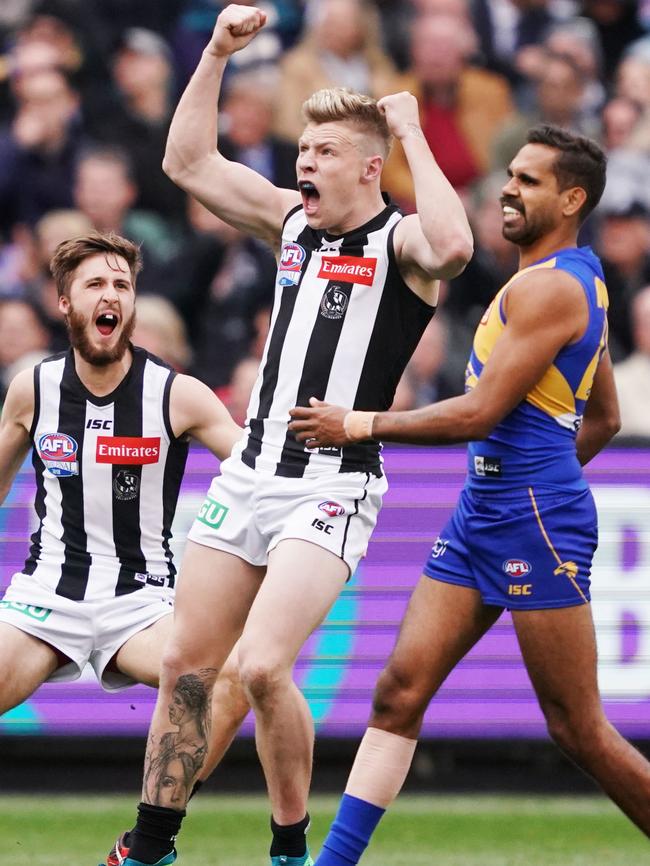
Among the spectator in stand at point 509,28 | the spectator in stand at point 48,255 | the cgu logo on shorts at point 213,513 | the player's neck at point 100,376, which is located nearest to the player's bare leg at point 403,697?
the cgu logo on shorts at point 213,513

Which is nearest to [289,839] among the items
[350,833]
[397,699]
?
[350,833]

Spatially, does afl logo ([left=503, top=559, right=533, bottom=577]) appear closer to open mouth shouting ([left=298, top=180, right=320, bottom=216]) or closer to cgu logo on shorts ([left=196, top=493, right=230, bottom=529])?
cgu logo on shorts ([left=196, top=493, right=230, bottom=529])

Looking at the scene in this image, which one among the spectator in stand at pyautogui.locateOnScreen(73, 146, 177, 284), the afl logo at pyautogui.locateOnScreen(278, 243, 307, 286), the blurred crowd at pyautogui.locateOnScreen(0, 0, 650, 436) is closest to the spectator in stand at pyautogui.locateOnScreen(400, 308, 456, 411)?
the blurred crowd at pyautogui.locateOnScreen(0, 0, 650, 436)

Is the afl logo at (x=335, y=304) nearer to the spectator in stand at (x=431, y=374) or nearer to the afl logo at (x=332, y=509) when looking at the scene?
the afl logo at (x=332, y=509)

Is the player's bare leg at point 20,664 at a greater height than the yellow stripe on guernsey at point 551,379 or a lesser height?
lesser

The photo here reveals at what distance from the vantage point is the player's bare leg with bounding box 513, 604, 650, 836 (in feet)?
16.6

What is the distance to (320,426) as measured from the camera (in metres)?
4.90

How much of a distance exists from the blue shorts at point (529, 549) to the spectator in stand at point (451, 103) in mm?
5561

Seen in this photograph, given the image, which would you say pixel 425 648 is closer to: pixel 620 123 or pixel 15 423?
pixel 15 423

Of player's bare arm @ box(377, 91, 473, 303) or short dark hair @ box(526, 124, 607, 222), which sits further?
short dark hair @ box(526, 124, 607, 222)

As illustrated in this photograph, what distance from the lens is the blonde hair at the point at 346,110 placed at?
17.2 feet

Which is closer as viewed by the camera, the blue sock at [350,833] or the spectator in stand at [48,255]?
the blue sock at [350,833]

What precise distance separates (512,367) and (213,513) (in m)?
1.06

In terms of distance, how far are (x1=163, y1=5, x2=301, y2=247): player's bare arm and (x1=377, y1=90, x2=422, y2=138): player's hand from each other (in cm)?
51
